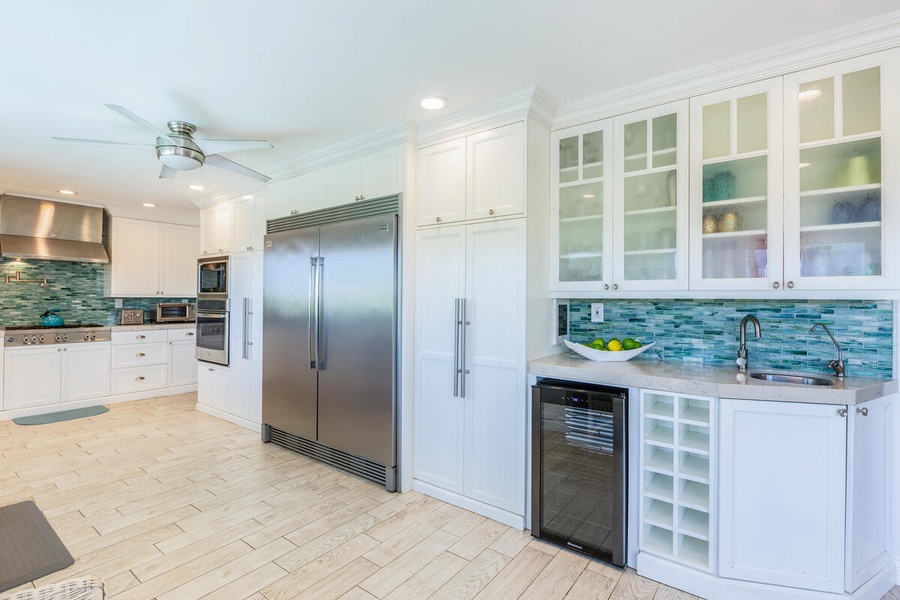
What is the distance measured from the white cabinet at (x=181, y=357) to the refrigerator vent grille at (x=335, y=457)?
2.84 m

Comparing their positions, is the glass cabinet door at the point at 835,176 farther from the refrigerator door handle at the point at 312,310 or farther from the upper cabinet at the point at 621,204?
the refrigerator door handle at the point at 312,310

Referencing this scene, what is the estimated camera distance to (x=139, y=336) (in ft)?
18.4

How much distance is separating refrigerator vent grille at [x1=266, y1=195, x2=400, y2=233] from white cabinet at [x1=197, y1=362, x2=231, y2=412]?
1736 mm

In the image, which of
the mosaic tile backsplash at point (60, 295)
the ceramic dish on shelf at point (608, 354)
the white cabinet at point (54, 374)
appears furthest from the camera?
the mosaic tile backsplash at point (60, 295)

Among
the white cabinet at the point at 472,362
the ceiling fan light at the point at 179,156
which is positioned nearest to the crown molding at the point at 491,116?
the white cabinet at the point at 472,362

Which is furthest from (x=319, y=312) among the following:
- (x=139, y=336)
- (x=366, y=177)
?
(x=139, y=336)

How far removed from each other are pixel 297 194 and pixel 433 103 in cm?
167

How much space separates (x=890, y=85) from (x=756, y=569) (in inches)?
86.3

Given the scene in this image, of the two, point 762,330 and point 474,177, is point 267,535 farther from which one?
point 762,330

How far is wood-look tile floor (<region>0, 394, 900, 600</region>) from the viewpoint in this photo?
2.02m

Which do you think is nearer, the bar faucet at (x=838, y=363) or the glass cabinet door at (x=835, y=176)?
the glass cabinet door at (x=835, y=176)

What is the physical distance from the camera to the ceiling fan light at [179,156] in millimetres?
2842

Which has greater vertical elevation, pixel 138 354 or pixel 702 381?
pixel 702 381

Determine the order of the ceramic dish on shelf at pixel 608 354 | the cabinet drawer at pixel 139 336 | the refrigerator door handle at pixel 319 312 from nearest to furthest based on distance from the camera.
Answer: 1. the ceramic dish on shelf at pixel 608 354
2. the refrigerator door handle at pixel 319 312
3. the cabinet drawer at pixel 139 336
